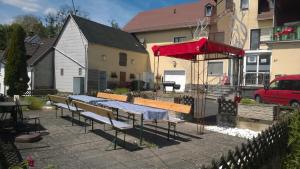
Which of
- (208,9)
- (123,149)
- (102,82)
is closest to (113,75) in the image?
(102,82)

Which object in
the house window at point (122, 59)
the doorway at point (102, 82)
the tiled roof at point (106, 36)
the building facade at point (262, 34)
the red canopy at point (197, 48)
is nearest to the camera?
the red canopy at point (197, 48)

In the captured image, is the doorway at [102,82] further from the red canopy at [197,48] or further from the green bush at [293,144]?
the green bush at [293,144]

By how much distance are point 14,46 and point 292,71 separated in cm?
2095

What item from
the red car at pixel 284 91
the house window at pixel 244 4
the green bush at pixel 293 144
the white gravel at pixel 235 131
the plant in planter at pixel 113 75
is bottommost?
the white gravel at pixel 235 131

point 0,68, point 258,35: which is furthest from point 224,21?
point 0,68

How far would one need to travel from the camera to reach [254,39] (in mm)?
25391

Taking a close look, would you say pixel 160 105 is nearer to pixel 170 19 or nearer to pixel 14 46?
pixel 14 46

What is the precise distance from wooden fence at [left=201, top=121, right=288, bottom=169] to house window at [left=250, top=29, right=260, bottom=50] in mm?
19396

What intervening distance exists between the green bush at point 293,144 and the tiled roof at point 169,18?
23.7m

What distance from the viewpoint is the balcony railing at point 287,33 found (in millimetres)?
20812

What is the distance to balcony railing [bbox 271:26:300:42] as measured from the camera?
68.3 feet

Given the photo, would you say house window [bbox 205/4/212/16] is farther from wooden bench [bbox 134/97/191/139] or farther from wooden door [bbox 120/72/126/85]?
wooden bench [bbox 134/97/191/139]

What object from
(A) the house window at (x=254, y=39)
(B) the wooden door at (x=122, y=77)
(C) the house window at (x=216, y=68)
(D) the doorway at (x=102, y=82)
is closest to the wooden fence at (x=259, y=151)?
(A) the house window at (x=254, y=39)

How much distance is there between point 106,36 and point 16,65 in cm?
1115
